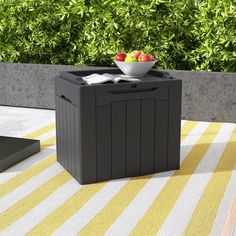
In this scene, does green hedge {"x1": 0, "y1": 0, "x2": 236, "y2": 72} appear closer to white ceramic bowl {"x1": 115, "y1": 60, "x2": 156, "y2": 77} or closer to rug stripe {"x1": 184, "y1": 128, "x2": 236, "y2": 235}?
rug stripe {"x1": 184, "y1": 128, "x2": 236, "y2": 235}

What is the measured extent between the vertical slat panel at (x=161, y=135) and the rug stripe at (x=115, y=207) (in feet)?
0.47

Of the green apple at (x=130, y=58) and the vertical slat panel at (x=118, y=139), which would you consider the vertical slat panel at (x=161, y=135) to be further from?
the green apple at (x=130, y=58)

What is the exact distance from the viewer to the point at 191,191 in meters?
3.31

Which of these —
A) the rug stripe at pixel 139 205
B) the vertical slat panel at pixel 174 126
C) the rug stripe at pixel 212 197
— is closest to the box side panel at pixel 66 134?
the rug stripe at pixel 139 205

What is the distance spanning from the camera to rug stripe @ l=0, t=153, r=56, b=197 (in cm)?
336

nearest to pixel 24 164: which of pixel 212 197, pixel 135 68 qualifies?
pixel 135 68

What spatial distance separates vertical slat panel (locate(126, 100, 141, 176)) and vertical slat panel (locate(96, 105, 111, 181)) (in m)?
0.15

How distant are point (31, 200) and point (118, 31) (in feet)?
9.86

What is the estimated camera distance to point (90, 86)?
3275 mm

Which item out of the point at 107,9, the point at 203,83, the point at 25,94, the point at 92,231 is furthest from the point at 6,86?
the point at 92,231

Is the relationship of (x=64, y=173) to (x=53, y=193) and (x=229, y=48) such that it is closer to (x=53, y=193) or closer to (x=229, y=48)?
(x=53, y=193)

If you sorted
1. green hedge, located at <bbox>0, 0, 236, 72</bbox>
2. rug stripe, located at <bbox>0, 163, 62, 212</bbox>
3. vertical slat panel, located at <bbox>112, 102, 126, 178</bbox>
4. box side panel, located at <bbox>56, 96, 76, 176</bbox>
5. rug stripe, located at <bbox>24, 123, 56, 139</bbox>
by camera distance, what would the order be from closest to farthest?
rug stripe, located at <bbox>0, 163, 62, 212</bbox> → vertical slat panel, located at <bbox>112, 102, 126, 178</bbox> → box side panel, located at <bbox>56, 96, 76, 176</bbox> → rug stripe, located at <bbox>24, 123, 56, 139</bbox> → green hedge, located at <bbox>0, 0, 236, 72</bbox>

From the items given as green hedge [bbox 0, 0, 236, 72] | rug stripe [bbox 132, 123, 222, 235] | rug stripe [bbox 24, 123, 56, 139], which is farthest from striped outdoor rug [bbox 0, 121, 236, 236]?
green hedge [bbox 0, 0, 236, 72]

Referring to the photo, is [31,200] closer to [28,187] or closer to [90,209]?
[28,187]
